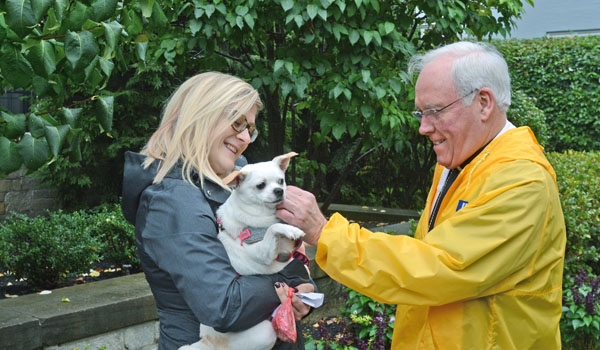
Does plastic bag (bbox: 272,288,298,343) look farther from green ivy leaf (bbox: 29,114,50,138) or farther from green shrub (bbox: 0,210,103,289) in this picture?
green shrub (bbox: 0,210,103,289)

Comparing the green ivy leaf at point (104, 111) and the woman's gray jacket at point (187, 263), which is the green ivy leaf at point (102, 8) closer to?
the green ivy leaf at point (104, 111)

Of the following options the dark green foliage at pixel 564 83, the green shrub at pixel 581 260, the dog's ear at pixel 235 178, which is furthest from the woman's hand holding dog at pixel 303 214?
the dark green foliage at pixel 564 83

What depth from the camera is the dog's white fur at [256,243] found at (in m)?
2.78

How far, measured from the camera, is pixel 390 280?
2512mm

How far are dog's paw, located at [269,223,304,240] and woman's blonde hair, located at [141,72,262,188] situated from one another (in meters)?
0.31

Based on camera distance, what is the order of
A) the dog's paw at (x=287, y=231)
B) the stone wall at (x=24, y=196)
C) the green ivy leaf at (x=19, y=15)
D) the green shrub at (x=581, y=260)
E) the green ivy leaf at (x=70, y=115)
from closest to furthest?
the green ivy leaf at (x=19, y=15)
the dog's paw at (x=287, y=231)
the green ivy leaf at (x=70, y=115)
the green shrub at (x=581, y=260)
the stone wall at (x=24, y=196)

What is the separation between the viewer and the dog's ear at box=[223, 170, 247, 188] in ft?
9.24

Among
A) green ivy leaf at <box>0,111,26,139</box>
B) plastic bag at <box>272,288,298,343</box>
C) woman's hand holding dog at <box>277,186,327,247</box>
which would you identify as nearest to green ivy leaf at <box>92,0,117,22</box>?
green ivy leaf at <box>0,111,26,139</box>

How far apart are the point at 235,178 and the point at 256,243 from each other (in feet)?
0.96

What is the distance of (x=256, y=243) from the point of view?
9.24ft

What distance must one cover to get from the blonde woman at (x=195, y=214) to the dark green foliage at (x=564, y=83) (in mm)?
11842

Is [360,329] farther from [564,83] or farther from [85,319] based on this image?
[564,83]

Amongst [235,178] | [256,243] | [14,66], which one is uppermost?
[14,66]

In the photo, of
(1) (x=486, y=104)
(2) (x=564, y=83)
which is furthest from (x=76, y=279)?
(2) (x=564, y=83)
